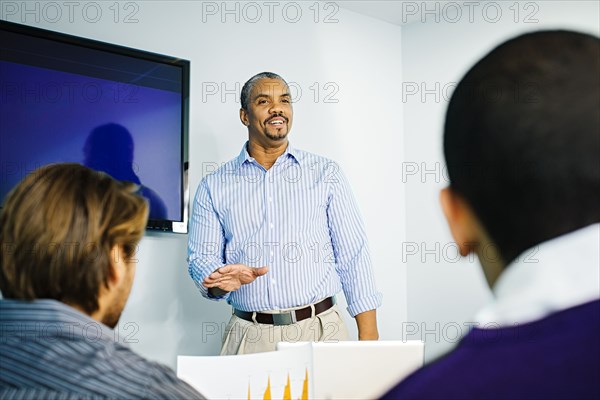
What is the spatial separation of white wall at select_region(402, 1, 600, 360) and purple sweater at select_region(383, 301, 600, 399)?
364cm

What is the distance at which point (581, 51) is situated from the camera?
695mm

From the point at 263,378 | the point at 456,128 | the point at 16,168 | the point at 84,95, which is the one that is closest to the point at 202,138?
the point at 84,95

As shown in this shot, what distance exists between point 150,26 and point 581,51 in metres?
3.05

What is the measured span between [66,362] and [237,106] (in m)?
2.86

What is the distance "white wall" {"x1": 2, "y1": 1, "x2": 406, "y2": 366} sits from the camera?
3.33 meters

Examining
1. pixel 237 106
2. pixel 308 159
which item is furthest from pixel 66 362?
pixel 237 106

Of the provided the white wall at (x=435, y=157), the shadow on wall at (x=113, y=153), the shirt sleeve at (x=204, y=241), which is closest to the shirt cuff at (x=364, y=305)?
the shirt sleeve at (x=204, y=241)

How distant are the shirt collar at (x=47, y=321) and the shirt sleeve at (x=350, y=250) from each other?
2.01 metres

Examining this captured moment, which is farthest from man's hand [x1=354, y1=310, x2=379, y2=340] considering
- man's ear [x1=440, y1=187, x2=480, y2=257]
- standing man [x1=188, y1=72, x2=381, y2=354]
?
man's ear [x1=440, y1=187, x2=480, y2=257]

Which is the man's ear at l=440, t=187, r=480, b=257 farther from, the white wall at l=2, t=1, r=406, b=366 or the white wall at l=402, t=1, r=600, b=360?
the white wall at l=402, t=1, r=600, b=360

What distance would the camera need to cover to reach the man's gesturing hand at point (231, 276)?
248cm

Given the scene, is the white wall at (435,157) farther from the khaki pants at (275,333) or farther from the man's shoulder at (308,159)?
the khaki pants at (275,333)

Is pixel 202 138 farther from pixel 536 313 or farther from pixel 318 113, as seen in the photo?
pixel 536 313

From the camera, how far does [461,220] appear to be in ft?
Answer: 2.38
